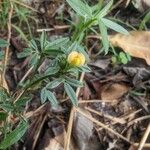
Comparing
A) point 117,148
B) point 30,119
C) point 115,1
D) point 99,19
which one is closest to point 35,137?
point 30,119

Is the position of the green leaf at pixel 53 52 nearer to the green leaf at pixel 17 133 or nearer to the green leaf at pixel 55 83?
the green leaf at pixel 55 83

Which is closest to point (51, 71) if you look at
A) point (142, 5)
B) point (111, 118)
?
point (111, 118)

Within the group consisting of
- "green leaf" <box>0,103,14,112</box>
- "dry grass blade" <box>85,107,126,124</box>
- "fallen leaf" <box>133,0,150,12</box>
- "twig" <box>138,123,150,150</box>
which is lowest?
"twig" <box>138,123,150,150</box>

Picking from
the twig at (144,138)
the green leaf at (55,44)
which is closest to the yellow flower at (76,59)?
the green leaf at (55,44)

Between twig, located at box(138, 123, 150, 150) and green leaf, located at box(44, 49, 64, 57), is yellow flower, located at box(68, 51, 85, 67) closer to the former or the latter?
green leaf, located at box(44, 49, 64, 57)

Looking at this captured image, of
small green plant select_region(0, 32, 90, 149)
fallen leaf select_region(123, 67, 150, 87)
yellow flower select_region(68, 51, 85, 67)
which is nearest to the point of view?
yellow flower select_region(68, 51, 85, 67)

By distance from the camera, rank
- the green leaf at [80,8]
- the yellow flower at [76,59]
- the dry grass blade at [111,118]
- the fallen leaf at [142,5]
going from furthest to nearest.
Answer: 1. the fallen leaf at [142,5]
2. the dry grass blade at [111,118]
3. the green leaf at [80,8]
4. the yellow flower at [76,59]

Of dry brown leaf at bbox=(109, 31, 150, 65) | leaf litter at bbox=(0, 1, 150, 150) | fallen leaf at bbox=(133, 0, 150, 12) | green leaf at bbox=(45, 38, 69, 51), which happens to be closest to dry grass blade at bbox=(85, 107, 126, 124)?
leaf litter at bbox=(0, 1, 150, 150)

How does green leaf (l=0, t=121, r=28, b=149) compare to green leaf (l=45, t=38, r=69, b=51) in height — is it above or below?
below
